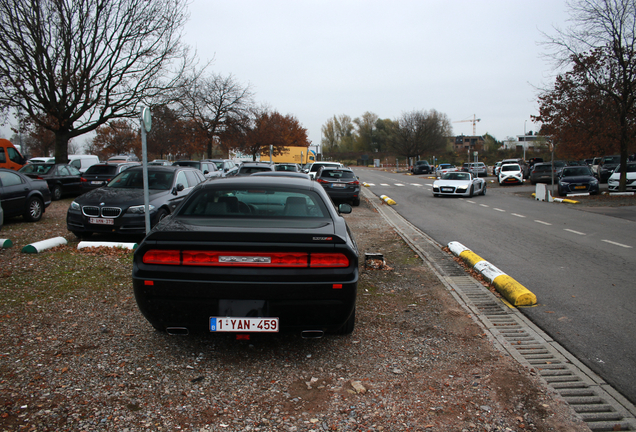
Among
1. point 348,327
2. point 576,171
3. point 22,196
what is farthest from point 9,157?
point 576,171

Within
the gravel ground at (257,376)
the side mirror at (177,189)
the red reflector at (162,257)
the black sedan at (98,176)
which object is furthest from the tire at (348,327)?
the black sedan at (98,176)

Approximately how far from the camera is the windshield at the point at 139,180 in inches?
384

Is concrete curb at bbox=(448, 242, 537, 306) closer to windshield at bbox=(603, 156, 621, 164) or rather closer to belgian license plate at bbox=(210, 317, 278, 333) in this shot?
belgian license plate at bbox=(210, 317, 278, 333)

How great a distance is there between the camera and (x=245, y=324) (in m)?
3.47

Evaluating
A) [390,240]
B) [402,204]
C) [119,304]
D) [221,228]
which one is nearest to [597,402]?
[221,228]

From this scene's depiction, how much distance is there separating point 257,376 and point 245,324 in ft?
1.42

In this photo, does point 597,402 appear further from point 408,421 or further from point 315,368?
point 315,368

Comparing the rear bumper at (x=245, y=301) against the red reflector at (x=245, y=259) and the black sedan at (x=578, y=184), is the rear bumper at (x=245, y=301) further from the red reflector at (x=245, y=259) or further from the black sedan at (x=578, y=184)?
the black sedan at (x=578, y=184)

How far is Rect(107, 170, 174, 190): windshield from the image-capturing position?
384 inches

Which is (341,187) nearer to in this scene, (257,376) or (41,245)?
(41,245)

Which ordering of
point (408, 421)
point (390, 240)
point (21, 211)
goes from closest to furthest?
point (408, 421)
point (390, 240)
point (21, 211)

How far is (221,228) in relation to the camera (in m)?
3.62

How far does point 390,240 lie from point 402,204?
32.3 ft

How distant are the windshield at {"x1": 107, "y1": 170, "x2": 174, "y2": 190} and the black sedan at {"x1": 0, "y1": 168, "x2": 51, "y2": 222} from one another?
3.31 meters
